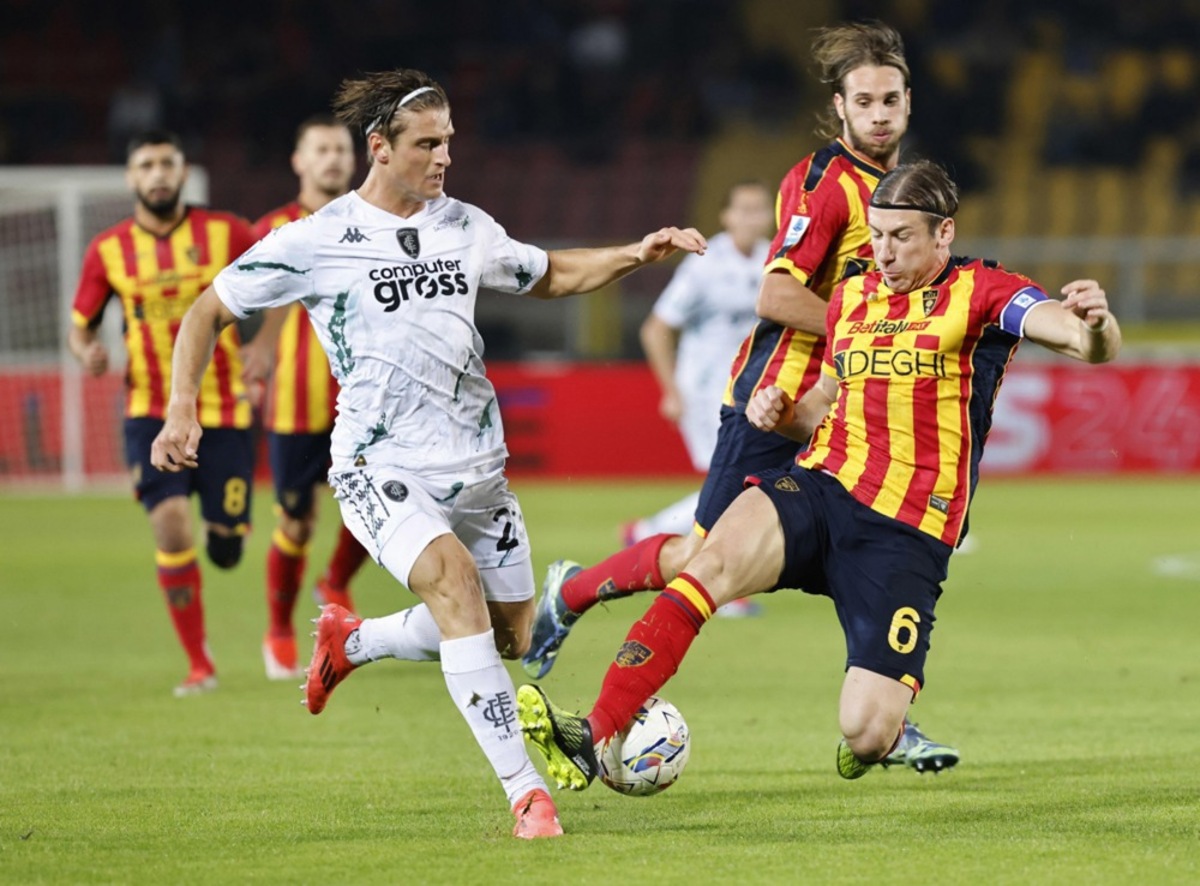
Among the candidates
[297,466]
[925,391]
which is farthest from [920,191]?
[297,466]

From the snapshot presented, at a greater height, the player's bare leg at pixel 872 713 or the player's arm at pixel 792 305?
the player's arm at pixel 792 305

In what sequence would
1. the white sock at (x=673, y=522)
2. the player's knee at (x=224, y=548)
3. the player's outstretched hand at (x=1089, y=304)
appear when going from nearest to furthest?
the player's outstretched hand at (x=1089, y=304), the player's knee at (x=224, y=548), the white sock at (x=673, y=522)

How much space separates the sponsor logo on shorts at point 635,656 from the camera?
5.14 metres

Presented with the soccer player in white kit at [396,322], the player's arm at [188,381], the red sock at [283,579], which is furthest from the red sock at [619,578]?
the red sock at [283,579]

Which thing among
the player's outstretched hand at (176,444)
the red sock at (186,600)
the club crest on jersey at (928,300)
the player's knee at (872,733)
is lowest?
the red sock at (186,600)

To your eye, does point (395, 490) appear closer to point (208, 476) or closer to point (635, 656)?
point (635, 656)

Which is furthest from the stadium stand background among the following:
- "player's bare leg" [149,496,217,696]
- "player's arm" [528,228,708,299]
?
"player's arm" [528,228,708,299]

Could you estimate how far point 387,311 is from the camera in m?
5.48

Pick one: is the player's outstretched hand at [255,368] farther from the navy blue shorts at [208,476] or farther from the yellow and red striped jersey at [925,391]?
the yellow and red striped jersey at [925,391]

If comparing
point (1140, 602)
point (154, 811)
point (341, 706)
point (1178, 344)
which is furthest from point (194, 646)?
point (1178, 344)

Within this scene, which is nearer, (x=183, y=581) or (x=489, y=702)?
(x=489, y=702)

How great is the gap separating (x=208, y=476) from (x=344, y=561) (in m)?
0.92

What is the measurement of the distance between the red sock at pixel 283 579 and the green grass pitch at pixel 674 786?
0.34 meters

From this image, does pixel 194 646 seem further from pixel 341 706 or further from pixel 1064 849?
pixel 1064 849
